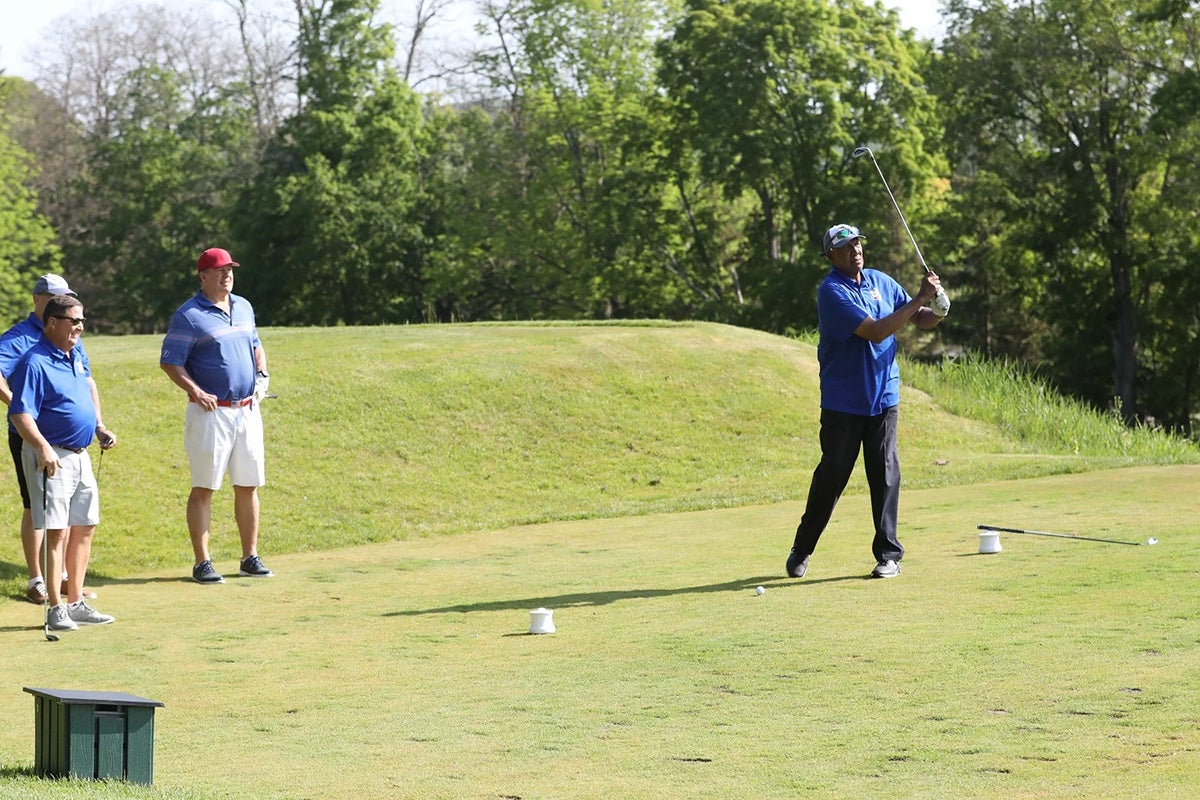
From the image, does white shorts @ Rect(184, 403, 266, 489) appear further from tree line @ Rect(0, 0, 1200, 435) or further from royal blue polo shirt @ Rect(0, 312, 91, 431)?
tree line @ Rect(0, 0, 1200, 435)

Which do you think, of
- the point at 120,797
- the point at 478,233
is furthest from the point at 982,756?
the point at 478,233

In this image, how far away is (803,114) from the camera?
4791cm

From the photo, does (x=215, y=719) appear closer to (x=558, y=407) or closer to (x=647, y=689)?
(x=647, y=689)

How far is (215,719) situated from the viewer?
6.26 m

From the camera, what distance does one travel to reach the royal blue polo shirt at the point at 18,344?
9469 mm

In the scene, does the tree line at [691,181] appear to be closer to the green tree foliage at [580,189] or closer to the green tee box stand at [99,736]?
the green tree foliage at [580,189]

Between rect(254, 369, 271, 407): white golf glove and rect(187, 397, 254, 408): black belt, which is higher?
rect(254, 369, 271, 407): white golf glove

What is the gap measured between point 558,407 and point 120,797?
51.6 feet

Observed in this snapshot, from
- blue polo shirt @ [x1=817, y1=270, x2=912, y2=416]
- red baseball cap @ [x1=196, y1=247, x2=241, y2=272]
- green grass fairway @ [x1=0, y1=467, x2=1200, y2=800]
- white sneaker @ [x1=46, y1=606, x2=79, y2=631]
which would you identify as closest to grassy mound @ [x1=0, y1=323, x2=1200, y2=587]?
white sneaker @ [x1=46, y1=606, x2=79, y2=631]

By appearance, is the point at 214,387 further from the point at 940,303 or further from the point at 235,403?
the point at 940,303

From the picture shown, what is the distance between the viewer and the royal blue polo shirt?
373 inches

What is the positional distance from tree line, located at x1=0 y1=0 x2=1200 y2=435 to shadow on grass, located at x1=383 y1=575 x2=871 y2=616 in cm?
3767

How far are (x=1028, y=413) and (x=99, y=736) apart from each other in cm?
1929

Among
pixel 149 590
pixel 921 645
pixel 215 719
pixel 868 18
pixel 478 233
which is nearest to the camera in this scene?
pixel 215 719
